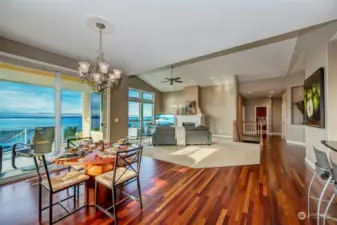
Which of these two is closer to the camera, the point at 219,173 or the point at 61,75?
the point at 219,173

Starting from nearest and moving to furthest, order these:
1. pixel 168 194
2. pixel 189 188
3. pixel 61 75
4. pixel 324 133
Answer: pixel 168 194, pixel 189 188, pixel 324 133, pixel 61 75

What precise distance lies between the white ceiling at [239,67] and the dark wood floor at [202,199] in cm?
412

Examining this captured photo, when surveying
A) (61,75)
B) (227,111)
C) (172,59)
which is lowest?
(227,111)

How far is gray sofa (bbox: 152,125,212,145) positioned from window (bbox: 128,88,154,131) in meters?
3.18

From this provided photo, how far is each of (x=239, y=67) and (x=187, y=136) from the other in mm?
4069

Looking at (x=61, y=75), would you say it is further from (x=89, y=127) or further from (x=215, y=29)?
(x=215, y=29)

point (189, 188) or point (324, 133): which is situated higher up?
point (324, 133)

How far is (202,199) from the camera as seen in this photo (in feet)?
7.60

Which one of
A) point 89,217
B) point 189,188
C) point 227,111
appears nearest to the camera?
point 89,217

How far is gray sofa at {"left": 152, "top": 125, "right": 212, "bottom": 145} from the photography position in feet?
20.6

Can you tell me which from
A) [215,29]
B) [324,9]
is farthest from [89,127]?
[324,9]

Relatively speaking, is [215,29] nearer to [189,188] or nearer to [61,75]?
[189,188]

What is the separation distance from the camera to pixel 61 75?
3.77 meters

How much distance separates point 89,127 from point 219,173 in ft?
12.7
